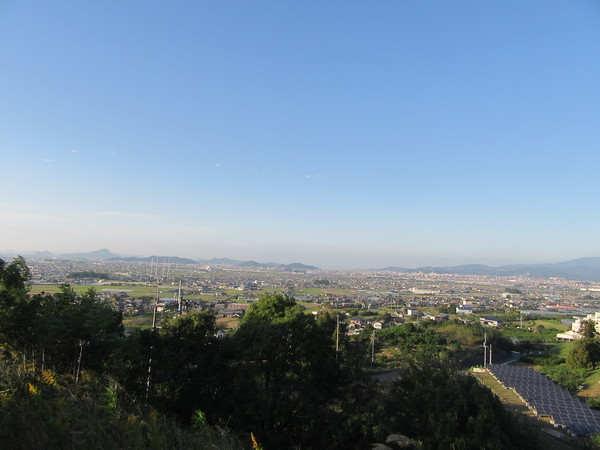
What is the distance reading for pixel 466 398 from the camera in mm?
6617

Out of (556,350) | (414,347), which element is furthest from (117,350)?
(556,350)

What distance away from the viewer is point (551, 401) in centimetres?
→ 1622

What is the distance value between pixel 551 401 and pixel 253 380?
15.2 m

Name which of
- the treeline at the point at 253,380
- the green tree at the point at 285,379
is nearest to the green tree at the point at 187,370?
the treeline at the point at 253,380

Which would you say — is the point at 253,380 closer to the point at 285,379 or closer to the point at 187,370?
the point at 285,379

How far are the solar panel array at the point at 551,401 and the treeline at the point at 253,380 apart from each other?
9731 millimetres

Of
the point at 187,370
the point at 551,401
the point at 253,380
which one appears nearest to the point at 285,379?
the point at 253,380

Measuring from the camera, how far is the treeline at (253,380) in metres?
6.49

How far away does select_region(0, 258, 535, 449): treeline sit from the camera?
6.49 meters

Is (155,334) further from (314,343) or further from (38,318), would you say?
(314,343)

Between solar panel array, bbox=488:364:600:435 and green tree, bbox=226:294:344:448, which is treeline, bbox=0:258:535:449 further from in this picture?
solar panel array, bbox=488:364:600:435

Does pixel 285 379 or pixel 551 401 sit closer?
pixel 285 379

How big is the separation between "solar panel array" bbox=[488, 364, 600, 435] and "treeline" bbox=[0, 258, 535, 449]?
9.73 meters

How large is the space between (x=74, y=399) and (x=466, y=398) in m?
5.94
